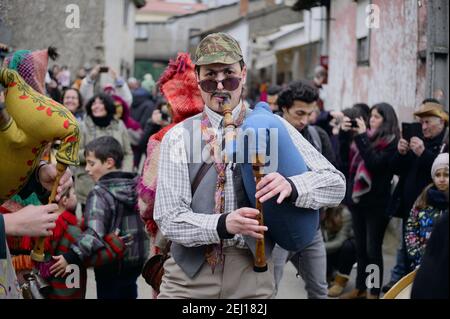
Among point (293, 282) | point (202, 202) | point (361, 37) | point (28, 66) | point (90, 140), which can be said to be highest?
point (361, 37)

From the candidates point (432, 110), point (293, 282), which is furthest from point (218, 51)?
point (293, 282)

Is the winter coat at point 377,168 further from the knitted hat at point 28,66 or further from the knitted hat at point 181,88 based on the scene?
the knitted hat at point 28,66

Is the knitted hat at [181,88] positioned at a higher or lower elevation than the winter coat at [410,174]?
higher

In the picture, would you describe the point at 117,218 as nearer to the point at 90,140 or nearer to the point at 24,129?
the point at 24,129

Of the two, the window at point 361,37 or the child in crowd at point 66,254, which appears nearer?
the child in crowd at point 66,254

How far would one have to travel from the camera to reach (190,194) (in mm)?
3111

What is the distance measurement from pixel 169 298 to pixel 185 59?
1.74 metres

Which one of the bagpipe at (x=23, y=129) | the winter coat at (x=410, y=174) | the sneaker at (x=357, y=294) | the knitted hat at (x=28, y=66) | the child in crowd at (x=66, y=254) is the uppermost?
the knitted hat at (x=28, y=66)

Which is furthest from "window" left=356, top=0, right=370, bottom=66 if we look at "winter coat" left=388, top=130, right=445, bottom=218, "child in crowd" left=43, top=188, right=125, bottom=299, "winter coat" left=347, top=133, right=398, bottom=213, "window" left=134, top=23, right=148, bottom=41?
"window" left=134, top=23, right=148, bottom=41

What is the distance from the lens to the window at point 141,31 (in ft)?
140

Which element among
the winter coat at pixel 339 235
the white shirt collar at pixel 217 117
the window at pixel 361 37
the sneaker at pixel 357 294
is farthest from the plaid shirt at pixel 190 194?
the window at pixel 361 37

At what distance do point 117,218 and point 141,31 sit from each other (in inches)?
1544
